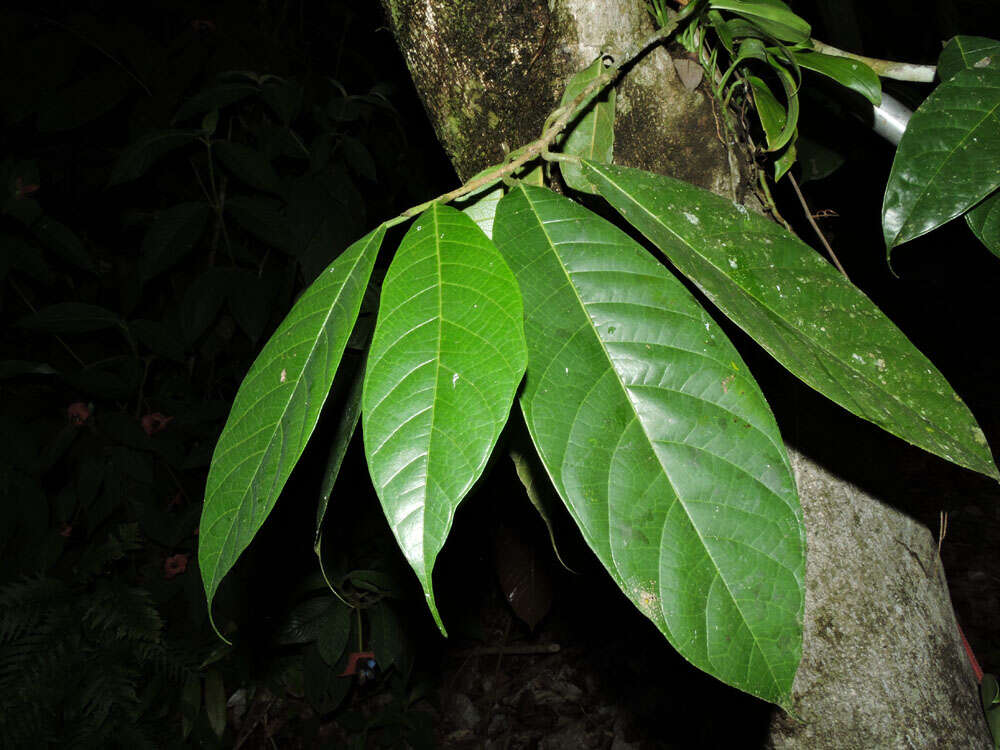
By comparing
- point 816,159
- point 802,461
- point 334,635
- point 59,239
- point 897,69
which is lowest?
point 334,635

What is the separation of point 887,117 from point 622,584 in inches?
23.0

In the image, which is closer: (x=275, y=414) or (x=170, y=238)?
(x=275, y=414)

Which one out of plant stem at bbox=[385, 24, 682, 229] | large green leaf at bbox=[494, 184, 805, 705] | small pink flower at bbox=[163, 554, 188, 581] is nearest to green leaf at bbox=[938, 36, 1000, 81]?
plant stem at bbox=[385, 24, 682, 229]

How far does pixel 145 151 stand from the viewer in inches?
61.4

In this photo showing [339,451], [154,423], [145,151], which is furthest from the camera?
[154,423]

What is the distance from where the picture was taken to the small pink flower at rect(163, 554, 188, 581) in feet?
5.87

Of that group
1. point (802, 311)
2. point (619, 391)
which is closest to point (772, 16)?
point (802, 311)

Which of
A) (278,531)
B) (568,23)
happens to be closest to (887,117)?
(568,23)

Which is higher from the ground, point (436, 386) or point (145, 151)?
point (436, 386)

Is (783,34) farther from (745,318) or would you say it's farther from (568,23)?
(745,318)

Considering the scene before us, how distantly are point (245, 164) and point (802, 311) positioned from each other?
1.56 meters

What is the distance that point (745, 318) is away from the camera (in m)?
0.37

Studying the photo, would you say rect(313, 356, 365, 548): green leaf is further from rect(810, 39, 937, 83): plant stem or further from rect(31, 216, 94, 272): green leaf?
rect(31, 216, 94, 272): green leaf

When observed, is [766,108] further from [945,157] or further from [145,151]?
[145,151]
